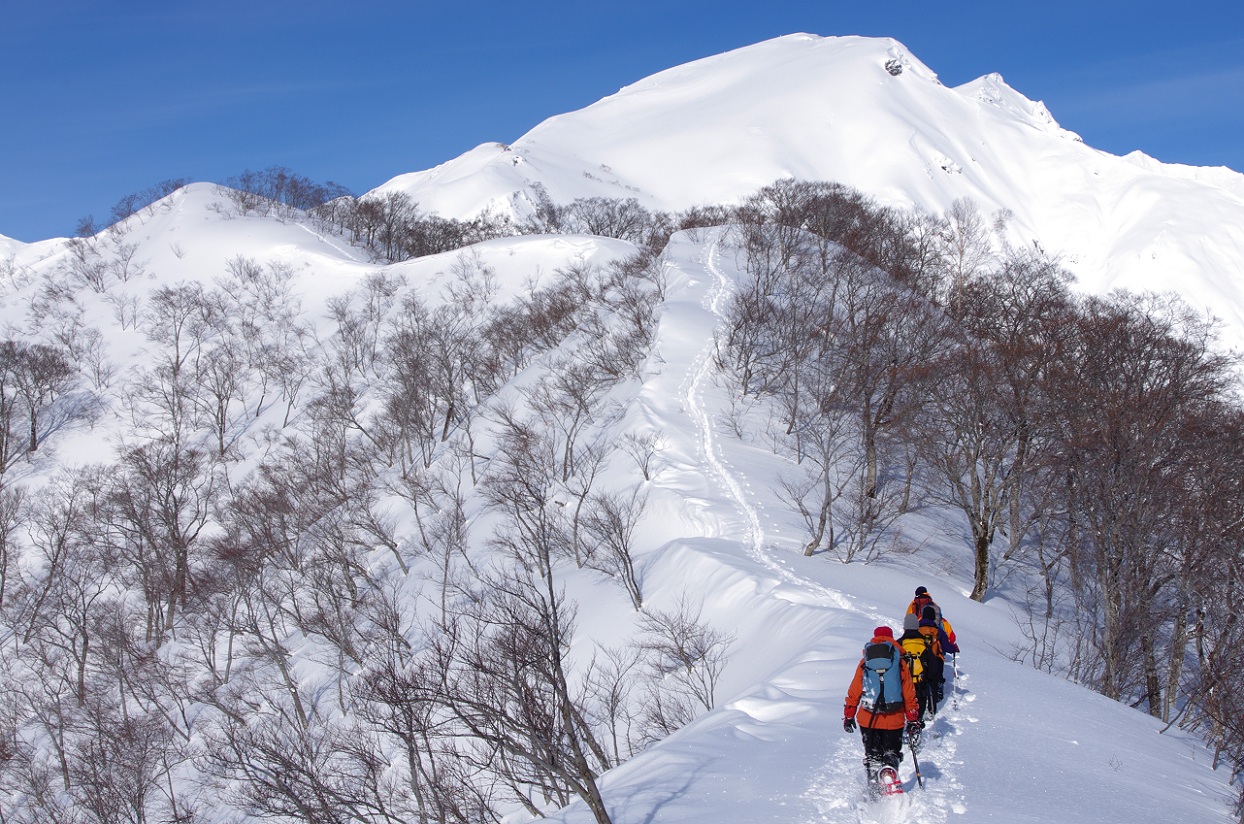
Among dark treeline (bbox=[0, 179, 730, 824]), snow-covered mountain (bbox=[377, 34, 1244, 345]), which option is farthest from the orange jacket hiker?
snow-covered mountain (bbox=[377, 34, 1244, 345])

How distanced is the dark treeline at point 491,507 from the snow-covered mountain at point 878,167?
5460 cm

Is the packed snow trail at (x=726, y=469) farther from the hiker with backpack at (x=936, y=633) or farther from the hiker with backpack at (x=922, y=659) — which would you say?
the hiker with backpack at (x=922, y=659)

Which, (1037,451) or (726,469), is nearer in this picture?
(1037,451)

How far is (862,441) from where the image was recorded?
35000mm

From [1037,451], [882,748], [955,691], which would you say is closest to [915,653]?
[882,748]

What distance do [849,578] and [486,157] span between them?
4846 inches

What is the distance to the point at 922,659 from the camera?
31.8 ft

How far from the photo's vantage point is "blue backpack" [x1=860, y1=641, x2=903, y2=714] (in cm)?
799

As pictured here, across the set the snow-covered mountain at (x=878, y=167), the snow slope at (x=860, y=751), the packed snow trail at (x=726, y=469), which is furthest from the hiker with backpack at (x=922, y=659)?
the snow-covered mountain at (x=878, y=167)

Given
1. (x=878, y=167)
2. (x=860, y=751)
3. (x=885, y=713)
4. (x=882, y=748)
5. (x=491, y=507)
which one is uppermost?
(x=878, y=167)

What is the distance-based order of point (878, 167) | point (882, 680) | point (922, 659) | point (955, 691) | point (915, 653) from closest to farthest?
point (882, 680), point (915, 653), point (922, 659), point (955, 691), point (878, 167)

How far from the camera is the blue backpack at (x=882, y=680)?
315 inches

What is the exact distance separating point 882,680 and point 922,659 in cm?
199

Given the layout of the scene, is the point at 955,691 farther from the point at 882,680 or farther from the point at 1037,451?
the point at 1037,451
